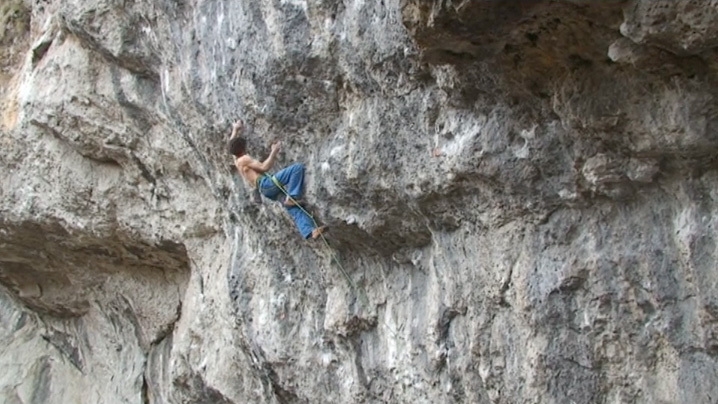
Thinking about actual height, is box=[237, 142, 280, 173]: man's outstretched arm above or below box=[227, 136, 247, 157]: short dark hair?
below

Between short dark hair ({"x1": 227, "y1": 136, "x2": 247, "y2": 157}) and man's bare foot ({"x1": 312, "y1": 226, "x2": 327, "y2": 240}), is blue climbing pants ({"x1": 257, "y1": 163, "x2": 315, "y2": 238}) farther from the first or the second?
short dark hair ({"x1": 227, "y1": 136, "x2": 247, "y2": 157})

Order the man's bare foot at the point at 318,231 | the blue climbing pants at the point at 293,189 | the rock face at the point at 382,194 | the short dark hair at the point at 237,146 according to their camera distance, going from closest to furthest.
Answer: the rock face at the point at 382,194 → the blue climbing pants at the point at 293,189 → the man's bare foot at the point at 318,231 → the short dark hair at the point at 237,146

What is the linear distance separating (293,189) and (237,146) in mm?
578

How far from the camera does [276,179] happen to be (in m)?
6.11

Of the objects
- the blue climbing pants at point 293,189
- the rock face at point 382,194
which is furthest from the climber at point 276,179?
the rock face at point 382,194

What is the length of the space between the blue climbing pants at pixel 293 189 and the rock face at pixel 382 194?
0.13m

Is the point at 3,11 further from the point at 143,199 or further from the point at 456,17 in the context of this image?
the point at 456,17

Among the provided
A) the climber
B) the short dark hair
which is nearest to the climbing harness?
the climber

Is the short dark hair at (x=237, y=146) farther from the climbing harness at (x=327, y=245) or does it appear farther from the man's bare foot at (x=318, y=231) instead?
the man's bare foot at (x=318, y=231)

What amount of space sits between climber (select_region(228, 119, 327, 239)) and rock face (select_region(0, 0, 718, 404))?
0.10m

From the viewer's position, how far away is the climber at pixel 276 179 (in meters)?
6.06

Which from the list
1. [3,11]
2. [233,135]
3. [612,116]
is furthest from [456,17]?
[3,11]

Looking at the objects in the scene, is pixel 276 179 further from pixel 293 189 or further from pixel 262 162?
pixel 262 162

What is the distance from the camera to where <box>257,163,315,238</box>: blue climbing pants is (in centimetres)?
605
